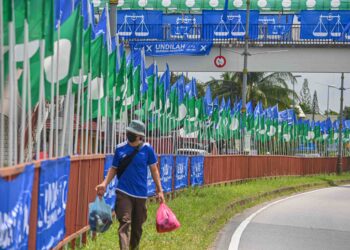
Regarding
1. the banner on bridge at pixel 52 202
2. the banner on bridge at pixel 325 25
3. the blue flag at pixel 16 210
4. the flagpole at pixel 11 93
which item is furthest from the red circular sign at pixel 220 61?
the blue flag at pixel 16 210

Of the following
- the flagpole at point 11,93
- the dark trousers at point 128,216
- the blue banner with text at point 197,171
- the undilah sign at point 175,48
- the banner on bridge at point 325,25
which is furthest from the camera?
the banner on bridge at point 325,25

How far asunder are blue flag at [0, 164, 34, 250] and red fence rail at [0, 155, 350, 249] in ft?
0.33

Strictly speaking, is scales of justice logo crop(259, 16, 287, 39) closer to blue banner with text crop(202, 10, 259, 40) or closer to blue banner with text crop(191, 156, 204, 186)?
blue banner with text crop(202, 10, 259, 40)

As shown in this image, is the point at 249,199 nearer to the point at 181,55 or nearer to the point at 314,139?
the point at 181,55

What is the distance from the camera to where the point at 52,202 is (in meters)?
7.57

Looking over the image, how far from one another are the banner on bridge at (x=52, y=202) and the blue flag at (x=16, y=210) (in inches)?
22.5

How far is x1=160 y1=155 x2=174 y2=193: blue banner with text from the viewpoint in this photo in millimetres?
16609

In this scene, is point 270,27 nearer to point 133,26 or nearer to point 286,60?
point 286,60

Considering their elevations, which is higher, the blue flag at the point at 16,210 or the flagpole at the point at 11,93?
the flagpole at the point at 11,93

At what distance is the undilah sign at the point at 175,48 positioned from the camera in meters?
30.4

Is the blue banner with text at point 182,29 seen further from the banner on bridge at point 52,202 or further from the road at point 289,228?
the banner on bridge at point 52,202

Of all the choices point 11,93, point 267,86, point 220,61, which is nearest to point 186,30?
point 220,61

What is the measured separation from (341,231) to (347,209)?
6.17 metres

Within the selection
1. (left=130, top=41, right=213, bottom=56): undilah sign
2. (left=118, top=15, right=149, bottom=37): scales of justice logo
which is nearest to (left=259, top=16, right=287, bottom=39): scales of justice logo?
(left=130, top=41, right=213, bottom=56): undilah sign
